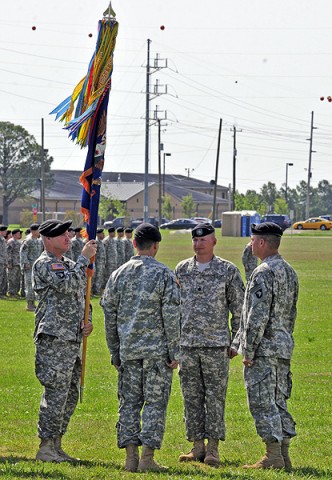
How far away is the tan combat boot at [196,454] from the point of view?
9.23 meters

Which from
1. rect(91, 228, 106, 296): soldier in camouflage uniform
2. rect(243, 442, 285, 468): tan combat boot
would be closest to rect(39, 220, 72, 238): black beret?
rect(243, 442, 285, 468): tan combat boot

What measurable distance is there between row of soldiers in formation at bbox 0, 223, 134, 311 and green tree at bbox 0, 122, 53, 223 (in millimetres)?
96827

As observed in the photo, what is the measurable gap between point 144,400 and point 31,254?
52.9ft

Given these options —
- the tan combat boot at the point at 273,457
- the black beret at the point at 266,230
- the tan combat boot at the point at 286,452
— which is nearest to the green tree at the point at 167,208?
the black beret at the point at 266,230

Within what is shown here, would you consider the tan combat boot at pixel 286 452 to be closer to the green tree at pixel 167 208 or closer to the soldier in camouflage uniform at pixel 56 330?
the soldier in camouflage uniform at pixel 56 330

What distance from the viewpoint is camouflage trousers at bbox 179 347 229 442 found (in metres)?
9.27

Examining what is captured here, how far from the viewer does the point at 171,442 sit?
10.1 m

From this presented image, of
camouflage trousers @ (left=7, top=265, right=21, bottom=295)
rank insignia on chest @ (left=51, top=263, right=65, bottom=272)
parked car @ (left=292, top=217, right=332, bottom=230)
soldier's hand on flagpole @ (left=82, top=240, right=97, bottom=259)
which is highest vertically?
soldier's hand on flagpole @ (left=82, top=240, right=97, bottom=259)

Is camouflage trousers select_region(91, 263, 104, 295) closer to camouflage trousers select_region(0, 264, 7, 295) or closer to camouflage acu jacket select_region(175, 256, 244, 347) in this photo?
camouflage trousers select_region(0, 264, 7, 295)

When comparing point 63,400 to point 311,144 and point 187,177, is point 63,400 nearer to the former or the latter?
point 311,144

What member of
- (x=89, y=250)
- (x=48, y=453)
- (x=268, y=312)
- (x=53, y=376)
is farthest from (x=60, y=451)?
(x=268, y=312)

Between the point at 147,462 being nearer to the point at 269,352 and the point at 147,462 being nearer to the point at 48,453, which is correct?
the point at 48,453

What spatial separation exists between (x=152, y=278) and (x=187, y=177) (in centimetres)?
17144

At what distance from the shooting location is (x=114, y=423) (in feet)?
35.8
